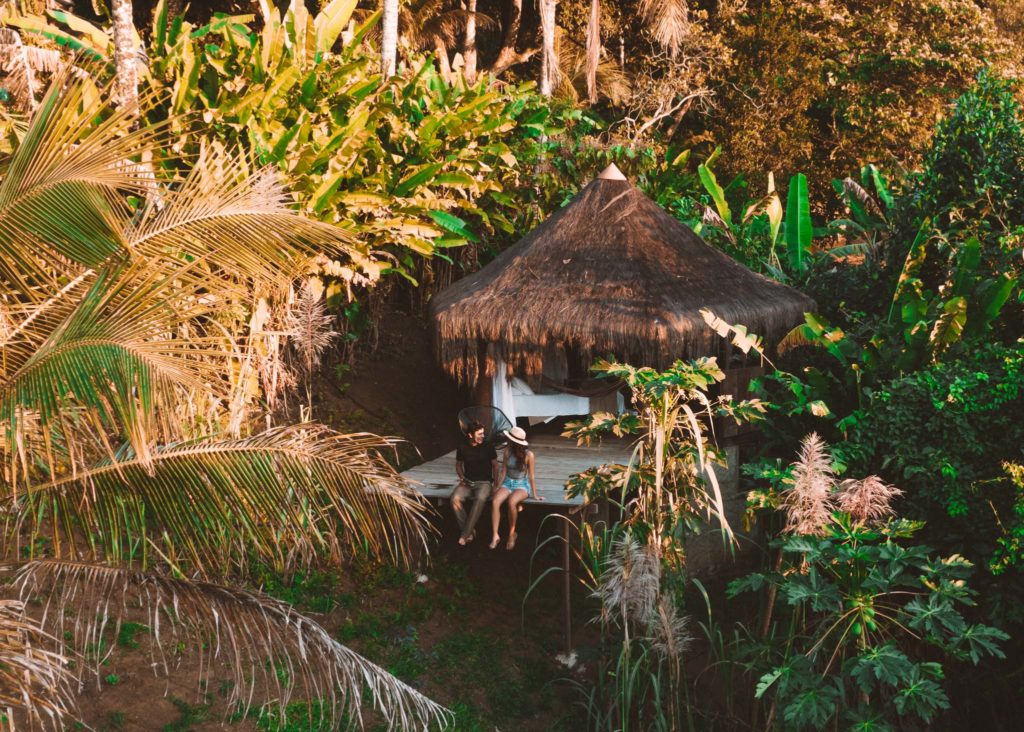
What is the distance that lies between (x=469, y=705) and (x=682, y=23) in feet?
46.0

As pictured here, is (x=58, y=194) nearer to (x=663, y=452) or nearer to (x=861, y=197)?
(x=663, y=452)

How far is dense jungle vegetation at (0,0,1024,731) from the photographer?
164 inches

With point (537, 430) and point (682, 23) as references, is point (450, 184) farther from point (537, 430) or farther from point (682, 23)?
A: point (682, 23)

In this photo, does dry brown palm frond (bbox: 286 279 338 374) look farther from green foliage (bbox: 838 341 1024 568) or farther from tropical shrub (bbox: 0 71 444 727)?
green foliage (bbox: 838 341 1024 568)

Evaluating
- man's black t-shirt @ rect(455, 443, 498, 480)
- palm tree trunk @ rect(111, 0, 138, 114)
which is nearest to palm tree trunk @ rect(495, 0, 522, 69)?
palm tree trunk @ rect(111, 0, 138, 114)

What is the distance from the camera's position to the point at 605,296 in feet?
27.9

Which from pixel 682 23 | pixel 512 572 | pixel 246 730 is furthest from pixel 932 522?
pixel 682 23

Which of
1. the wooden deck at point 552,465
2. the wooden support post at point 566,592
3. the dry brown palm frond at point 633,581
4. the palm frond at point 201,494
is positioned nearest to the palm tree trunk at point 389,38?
the wooden deck at point 552,465

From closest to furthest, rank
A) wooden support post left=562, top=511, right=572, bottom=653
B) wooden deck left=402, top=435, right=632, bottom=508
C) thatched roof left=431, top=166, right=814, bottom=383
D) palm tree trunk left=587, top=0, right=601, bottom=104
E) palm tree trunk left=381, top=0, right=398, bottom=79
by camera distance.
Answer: wooden support post left=562, top=511, right=572, bottom=653
wooden deck left=402, top=435, right=632, bottom=508
thatched roof left=431, top=166, right=814, bottom=383
palm tree trunk left=381, top=0, right=398, bottom=79
palm tree trunk left=587, top=0, right=601, bottom=104

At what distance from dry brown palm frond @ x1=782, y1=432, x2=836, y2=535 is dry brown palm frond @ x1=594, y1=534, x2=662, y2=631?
32.9 inches

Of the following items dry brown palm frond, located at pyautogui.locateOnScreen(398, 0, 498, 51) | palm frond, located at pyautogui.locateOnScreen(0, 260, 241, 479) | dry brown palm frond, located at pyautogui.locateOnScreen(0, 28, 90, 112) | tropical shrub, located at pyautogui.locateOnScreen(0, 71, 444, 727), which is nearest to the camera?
palm frond, located at pyautogui.locateOnScreen(0, 260, 241, 479)

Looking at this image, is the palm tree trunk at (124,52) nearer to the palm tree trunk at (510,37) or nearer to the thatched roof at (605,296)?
the thatched roof at (605,296)

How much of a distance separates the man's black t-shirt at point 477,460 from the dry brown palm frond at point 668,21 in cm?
1155

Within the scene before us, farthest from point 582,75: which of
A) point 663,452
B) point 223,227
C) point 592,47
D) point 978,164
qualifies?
point 223,227
